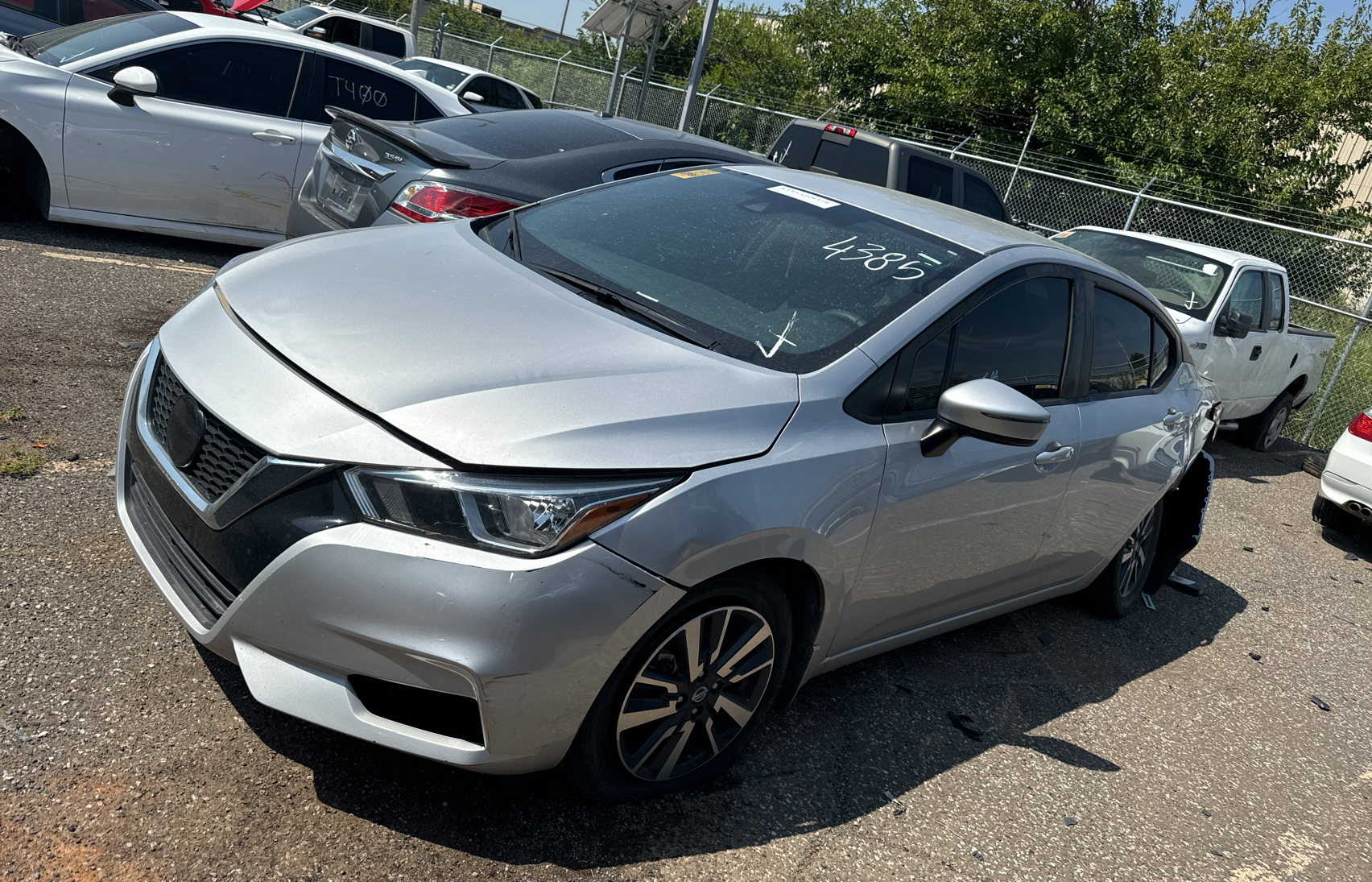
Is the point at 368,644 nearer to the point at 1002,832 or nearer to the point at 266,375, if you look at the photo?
the point at 266,375

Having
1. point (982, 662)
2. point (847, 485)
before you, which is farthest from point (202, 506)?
point (982, 662)

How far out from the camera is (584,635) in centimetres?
245

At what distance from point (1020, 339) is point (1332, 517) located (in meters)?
6.10

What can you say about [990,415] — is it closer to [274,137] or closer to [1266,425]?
[274,137]

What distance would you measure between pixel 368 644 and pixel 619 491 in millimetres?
653

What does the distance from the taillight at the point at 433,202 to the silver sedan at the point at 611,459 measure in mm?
1339

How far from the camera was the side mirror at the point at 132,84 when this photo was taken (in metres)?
6.63

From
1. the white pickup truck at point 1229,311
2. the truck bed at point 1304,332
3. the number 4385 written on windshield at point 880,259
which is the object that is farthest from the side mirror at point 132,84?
the truck bed at point 1304,332

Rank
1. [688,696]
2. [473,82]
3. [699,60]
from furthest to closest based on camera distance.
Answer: [699,60]
[473,82]
[688,696]

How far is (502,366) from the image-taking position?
2693 mm

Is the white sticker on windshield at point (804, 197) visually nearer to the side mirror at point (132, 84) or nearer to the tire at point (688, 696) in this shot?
the tire at point (688, 696)

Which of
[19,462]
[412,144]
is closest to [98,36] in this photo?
[412,144]

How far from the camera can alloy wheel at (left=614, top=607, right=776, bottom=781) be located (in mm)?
2770

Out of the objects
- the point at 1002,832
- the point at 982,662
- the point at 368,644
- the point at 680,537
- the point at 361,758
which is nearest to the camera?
the point at 368,644
